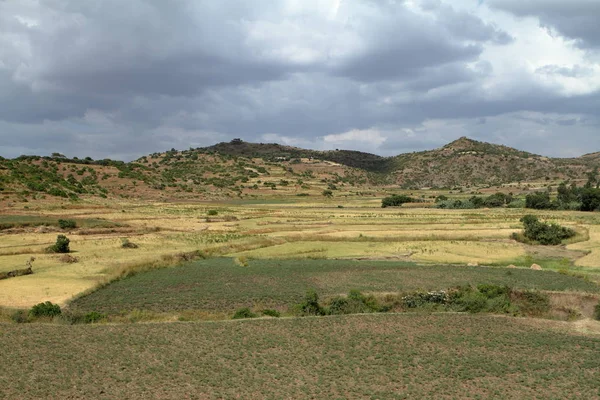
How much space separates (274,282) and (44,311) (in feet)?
47.9

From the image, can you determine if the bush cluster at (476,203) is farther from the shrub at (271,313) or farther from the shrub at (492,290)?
the shrub at (271,313)

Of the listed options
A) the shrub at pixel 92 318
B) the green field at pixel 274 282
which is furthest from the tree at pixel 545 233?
→ the shrub at pixel 92 318

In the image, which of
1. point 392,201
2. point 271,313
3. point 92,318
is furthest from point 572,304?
point 392,201

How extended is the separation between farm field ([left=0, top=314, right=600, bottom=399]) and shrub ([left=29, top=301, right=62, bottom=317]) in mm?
1769

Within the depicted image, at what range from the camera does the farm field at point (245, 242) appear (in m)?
39.6

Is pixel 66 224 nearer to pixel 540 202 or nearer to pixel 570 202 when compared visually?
pixel 540 202

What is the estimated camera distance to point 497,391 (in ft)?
61.0

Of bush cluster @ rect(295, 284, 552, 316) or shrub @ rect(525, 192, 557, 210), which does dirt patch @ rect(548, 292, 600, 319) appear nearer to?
bush cluster @ rect(295, 284, 552, 316)

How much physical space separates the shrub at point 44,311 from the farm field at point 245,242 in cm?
302

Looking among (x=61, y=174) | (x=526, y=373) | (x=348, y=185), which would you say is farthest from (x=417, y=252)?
(x=348, y=185)

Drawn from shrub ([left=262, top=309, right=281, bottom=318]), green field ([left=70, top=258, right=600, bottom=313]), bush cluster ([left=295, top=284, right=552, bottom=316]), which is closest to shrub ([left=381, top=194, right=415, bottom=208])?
green field ([left=70, top=258, right=600, bottom=313])

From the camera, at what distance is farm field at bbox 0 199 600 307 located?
3962 cm

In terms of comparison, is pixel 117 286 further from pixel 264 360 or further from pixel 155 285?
pixel 264 360

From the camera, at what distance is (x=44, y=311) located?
2736 centimetres
